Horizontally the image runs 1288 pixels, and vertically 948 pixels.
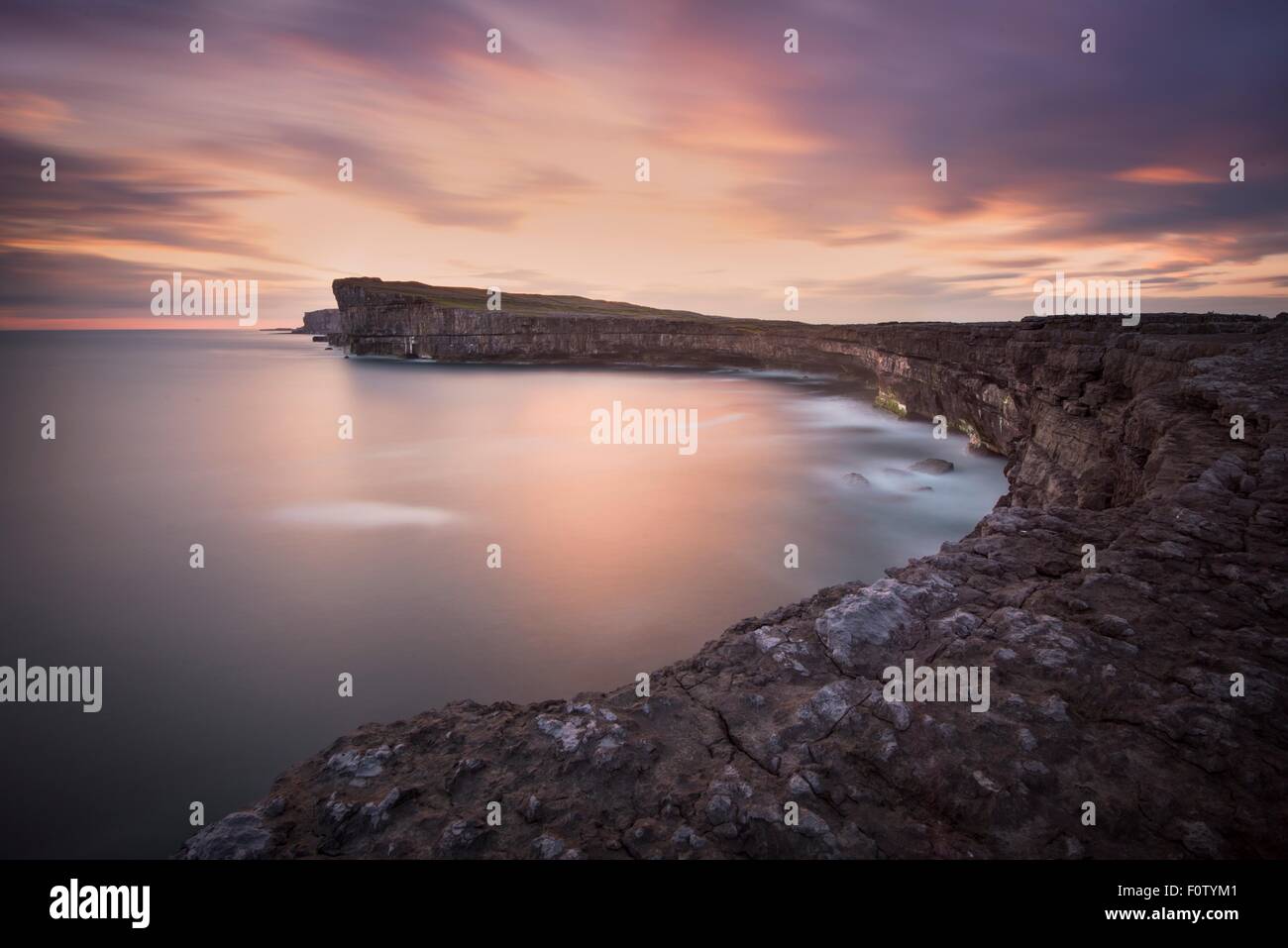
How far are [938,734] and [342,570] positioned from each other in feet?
34.3

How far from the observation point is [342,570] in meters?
10.9

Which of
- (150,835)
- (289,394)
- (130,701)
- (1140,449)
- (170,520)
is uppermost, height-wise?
(289,394)

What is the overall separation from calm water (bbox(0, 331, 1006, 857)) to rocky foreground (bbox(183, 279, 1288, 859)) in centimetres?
391

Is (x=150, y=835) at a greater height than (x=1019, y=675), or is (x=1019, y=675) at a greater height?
(x=1019, y=675)

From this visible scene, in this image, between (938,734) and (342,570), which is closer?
(938,734)

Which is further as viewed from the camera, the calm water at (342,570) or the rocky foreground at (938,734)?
the calm water at (342,570)

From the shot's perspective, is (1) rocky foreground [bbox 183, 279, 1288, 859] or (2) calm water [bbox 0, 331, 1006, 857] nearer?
(1) rocky foreground [bbox 183, 279, 1288, 859]

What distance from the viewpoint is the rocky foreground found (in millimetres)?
2656

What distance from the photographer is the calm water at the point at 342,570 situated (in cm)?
625

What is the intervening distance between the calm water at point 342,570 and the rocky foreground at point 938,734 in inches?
154

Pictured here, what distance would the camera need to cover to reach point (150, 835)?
5379 mm
